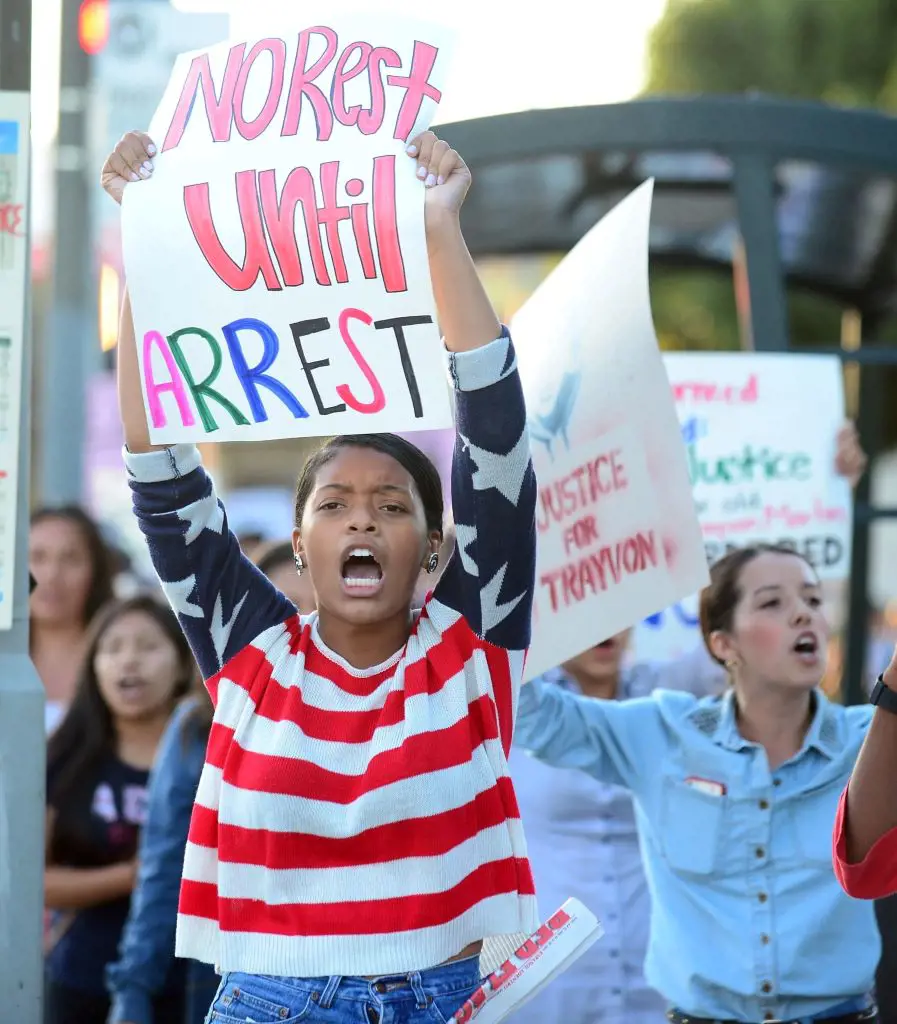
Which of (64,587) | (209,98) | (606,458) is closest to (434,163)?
(209,98)

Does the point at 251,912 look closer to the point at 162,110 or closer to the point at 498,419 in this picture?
the point at 498,419

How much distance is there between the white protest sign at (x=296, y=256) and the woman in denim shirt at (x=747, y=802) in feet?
3.50

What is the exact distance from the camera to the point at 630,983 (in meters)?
4.05

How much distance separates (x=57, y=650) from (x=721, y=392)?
7.94ft

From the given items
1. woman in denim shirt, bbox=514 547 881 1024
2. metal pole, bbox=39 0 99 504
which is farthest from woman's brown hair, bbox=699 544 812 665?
metal pole, bbox=39 0 99 504

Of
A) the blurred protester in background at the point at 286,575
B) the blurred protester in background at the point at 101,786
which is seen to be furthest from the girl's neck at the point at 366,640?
the blurred protester in background at the point at 101,786

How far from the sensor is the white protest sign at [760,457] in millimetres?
4938

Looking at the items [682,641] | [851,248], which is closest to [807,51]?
[851,248]

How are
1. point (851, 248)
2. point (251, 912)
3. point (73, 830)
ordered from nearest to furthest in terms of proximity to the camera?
point (251, 912)
point (73, 830)
point (851, 248)

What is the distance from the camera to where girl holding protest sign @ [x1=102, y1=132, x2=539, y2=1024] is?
2387 millimetres

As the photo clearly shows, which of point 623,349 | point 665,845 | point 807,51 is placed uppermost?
point 807,51

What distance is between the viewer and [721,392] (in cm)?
502

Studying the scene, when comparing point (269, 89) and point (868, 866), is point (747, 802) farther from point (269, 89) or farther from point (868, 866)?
point (269, 89)

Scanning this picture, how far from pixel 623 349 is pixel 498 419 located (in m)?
0.98
